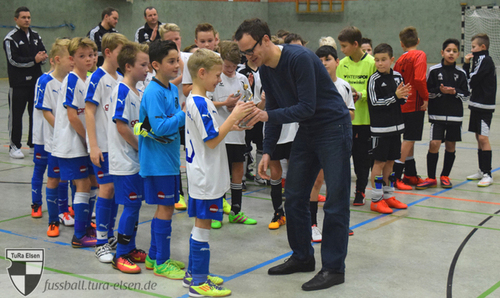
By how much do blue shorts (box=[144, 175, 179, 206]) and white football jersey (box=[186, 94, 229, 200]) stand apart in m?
0.31

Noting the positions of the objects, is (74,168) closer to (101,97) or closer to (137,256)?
(101,97)

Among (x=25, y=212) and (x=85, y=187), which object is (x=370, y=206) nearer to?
(x=85, y=187)

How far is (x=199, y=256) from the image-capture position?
320 centimetres

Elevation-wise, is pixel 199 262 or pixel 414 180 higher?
pixel 199 262

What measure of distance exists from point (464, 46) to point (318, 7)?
7.19m

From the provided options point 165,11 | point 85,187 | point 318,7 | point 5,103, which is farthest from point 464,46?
point 85,187

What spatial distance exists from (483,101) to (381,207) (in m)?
2.38

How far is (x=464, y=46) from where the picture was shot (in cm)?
2056

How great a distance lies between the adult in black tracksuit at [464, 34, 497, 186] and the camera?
21.1 ft

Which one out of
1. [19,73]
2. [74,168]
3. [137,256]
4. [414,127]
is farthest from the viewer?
[19,73]

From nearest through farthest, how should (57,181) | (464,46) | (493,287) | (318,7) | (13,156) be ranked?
(493,287), (57,181), (13,156), (464,46), (318,7)

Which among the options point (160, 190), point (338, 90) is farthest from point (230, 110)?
point (160, 190)

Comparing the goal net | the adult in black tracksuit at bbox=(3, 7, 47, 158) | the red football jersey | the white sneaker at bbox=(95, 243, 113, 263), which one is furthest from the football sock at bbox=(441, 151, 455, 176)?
the goal net

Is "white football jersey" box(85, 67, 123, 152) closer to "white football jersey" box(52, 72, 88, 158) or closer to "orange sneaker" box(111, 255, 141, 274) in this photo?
"white football jersey" box(52, 72, 88, 158)
